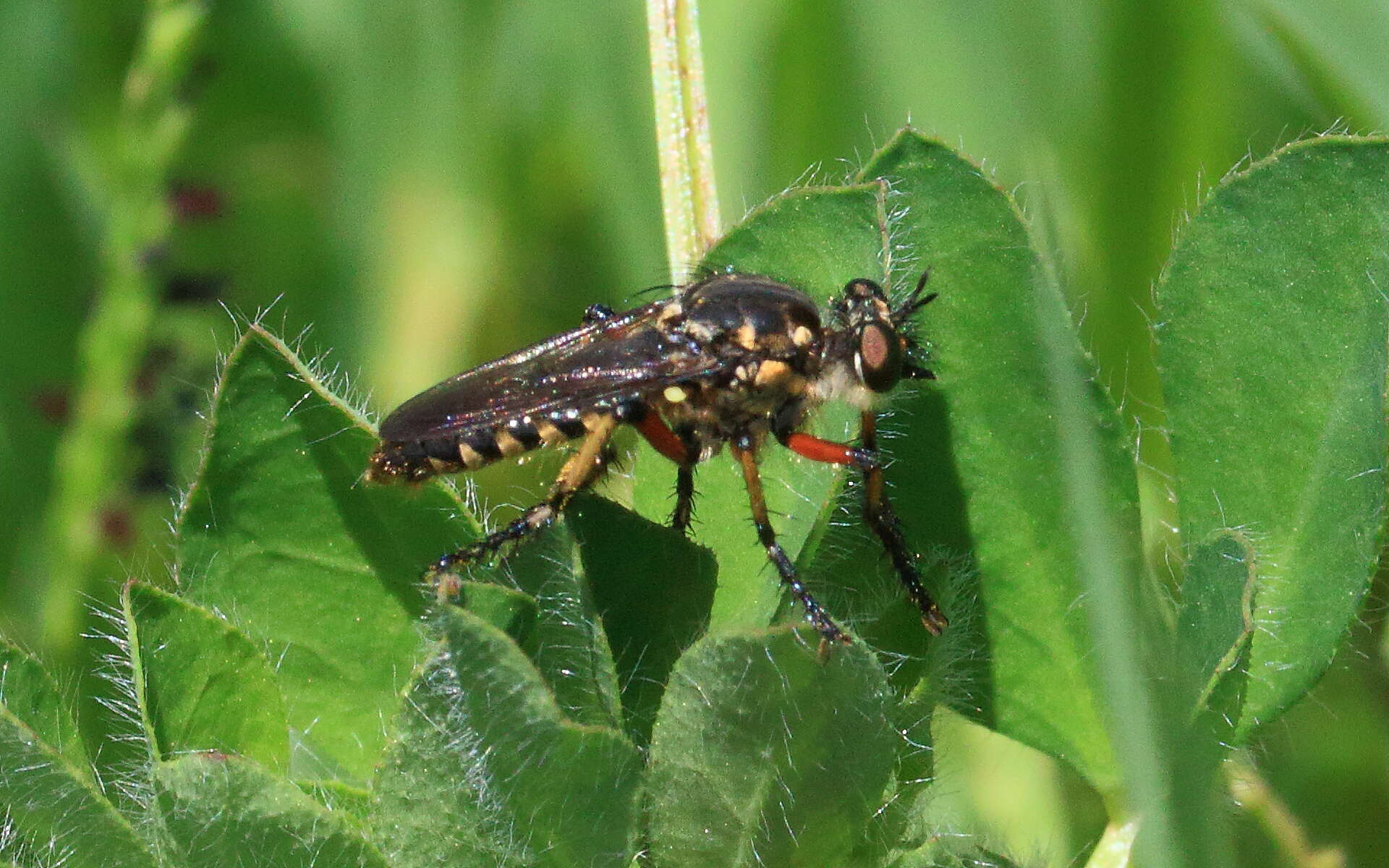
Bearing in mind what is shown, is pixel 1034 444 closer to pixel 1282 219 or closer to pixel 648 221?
pixel 1282 219

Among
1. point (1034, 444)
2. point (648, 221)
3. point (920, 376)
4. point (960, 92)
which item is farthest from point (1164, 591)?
point (648, 221)

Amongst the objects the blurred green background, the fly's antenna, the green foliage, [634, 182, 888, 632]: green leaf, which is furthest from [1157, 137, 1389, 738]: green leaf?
the blurred green background

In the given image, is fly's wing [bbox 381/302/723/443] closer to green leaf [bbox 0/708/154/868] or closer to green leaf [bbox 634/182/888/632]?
green leaf [bbox 634/182/888/632]

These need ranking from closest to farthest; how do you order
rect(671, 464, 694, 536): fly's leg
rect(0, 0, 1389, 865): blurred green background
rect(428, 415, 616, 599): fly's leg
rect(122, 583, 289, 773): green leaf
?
rect(122, 583, 289, 773): green leaf
rect(428, 415, 616, 599): fly's leg
rect(671, 464, 694, 536): fly's leg
rect(0, 0, 1389, 865): blurred green background

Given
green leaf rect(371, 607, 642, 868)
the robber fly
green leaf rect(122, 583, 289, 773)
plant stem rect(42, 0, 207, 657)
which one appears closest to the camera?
green leaf rect(371, 607, 642, 868)

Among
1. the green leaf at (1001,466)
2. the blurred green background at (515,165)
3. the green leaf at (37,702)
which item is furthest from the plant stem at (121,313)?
the green leaf at (1001,466)

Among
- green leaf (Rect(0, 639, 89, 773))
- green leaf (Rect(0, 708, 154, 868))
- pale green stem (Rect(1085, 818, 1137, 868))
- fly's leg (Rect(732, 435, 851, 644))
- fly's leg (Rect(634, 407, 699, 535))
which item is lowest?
pale green stem (Rect(1085, 818, 1137, 868))

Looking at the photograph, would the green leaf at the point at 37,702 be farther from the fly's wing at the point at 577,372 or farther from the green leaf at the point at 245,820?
the fly's wing at the point at 577,372
